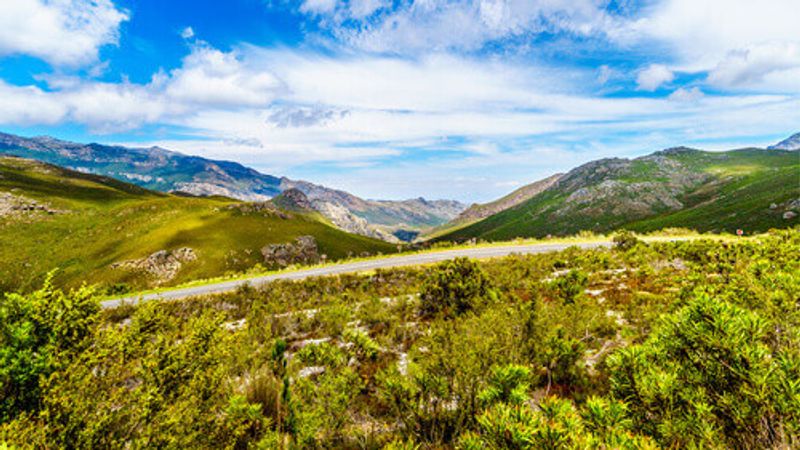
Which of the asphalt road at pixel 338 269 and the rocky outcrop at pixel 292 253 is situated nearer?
the asphalt road at pixel 338 269

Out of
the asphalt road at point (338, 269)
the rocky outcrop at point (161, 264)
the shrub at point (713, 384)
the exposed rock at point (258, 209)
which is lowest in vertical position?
the rocky outcrop at point (161, 264)

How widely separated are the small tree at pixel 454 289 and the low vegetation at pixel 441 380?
1.74 m

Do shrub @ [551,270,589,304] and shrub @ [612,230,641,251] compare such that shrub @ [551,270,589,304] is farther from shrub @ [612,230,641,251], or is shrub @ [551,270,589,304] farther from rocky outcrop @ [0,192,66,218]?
rocky outcrop @ [0,192,66,218]

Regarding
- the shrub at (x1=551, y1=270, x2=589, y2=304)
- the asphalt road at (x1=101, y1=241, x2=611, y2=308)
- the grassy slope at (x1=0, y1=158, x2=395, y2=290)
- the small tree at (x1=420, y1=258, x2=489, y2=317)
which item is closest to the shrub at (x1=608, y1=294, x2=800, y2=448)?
the small tree at (x1=420, y1=258, x2=489, y2=317)

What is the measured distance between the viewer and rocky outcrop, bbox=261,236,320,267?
121 meters

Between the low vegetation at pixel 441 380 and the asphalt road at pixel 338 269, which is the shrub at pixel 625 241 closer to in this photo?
the asphalt road at pixel 338 269

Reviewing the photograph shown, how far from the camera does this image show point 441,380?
6.89 metres

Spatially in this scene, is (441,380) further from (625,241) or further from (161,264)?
(161,264)

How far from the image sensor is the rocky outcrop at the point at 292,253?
120875 mm

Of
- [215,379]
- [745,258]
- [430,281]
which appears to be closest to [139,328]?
[215,379]

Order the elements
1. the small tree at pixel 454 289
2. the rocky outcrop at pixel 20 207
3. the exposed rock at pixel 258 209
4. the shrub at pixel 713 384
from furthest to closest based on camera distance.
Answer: the exposed rock at pixel 258 209, the rocky outcrop at pixel 20 207, the small tree at pixel 454 289, the shrub at pixel 713 384

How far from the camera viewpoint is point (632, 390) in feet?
15.1

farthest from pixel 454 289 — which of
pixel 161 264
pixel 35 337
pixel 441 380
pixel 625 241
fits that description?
pixel 161 264

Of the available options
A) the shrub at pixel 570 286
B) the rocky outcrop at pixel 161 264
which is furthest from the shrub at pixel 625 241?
the rocky outcrop at pixel 161 264
